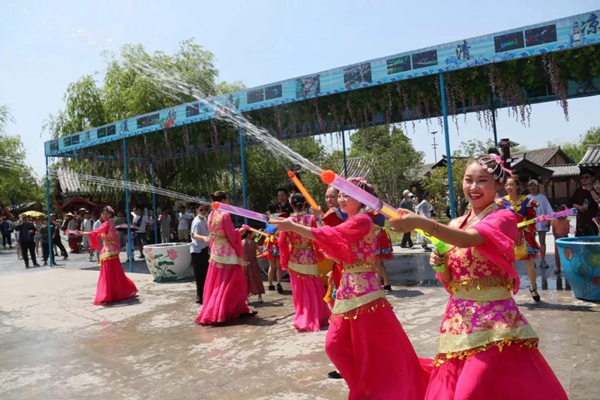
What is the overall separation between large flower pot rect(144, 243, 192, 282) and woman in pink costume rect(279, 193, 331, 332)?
4.80 m

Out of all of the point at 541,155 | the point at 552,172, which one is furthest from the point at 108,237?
the point at 541,155

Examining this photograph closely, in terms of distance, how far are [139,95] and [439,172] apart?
1472cm

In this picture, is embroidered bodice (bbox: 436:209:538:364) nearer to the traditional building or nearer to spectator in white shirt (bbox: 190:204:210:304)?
spectator in white shirt (bbox: 190:204:210:304)

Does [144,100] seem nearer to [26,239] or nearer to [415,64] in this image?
[26,239]

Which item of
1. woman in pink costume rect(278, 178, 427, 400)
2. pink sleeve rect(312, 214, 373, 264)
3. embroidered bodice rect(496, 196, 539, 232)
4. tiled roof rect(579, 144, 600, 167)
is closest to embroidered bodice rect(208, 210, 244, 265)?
woman in pink costume rect(278, 178, 427, 400)

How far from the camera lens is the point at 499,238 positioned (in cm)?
235

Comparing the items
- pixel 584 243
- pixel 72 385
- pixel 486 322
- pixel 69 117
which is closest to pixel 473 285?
pixel 486 322

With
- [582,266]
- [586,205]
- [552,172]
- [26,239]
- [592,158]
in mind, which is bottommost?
[582,266]

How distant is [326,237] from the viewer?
3605mm

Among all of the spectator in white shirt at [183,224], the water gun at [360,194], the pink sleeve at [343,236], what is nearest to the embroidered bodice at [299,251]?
the pink sleeve at [343,236]

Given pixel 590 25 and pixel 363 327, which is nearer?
pixel 363 327

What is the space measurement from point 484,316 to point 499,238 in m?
0.40

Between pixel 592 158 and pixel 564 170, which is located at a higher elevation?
pixel 592 158

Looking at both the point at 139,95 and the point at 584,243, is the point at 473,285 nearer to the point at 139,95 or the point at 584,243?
the point at 584,243
